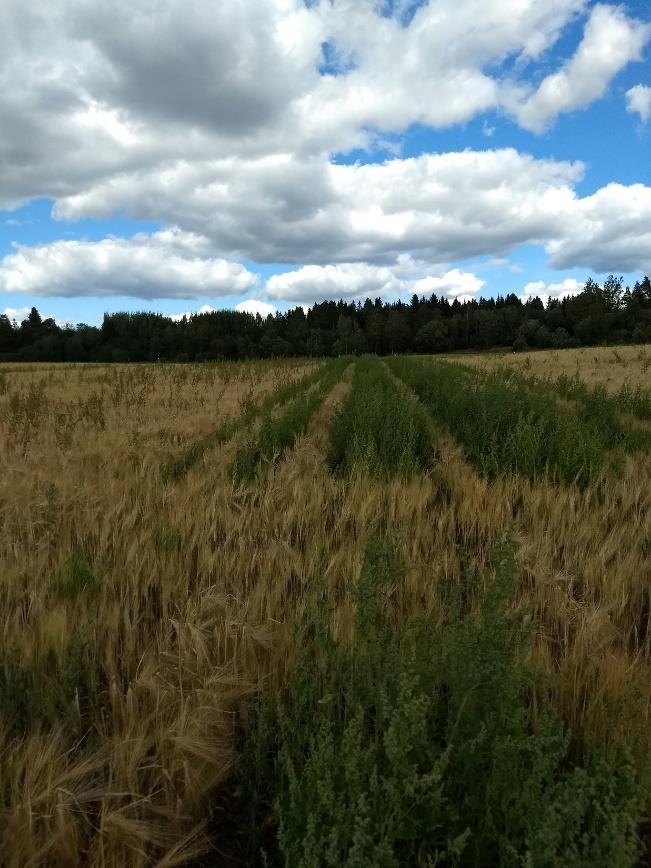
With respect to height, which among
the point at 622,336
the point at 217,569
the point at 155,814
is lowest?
the point at 155,814

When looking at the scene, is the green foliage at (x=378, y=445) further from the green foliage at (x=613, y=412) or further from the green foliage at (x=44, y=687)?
the green foliage at (x=44, y=687)

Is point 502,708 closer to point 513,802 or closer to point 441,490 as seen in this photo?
point 513,802

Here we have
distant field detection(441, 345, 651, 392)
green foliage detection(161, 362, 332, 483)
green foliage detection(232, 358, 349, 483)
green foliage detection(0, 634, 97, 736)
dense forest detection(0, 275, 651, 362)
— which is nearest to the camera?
green foliage detection(0, 634, 97, 736)

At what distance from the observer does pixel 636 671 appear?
1.79 m

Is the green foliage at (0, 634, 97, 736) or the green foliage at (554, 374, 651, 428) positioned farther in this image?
the green foliage at (554, 374, 651, 428)

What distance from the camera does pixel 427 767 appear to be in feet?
4.55

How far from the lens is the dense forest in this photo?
85.6 meters

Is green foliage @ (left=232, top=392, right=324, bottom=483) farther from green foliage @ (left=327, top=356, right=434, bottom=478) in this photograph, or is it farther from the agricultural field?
green foliage @ (left=327, top=356, right=434, bottom=478)

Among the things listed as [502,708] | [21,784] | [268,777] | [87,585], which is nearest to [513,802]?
[502,708]

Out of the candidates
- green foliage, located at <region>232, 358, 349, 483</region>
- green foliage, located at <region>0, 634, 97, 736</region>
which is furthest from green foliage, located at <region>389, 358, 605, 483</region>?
green foliage, located at <region>0, 634, 97, 736</region>

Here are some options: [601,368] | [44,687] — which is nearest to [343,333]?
[601,368]

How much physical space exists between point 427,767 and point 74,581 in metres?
1.73

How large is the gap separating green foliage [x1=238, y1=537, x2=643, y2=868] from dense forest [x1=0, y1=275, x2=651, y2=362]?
76426mm

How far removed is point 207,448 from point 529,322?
3818 inches
